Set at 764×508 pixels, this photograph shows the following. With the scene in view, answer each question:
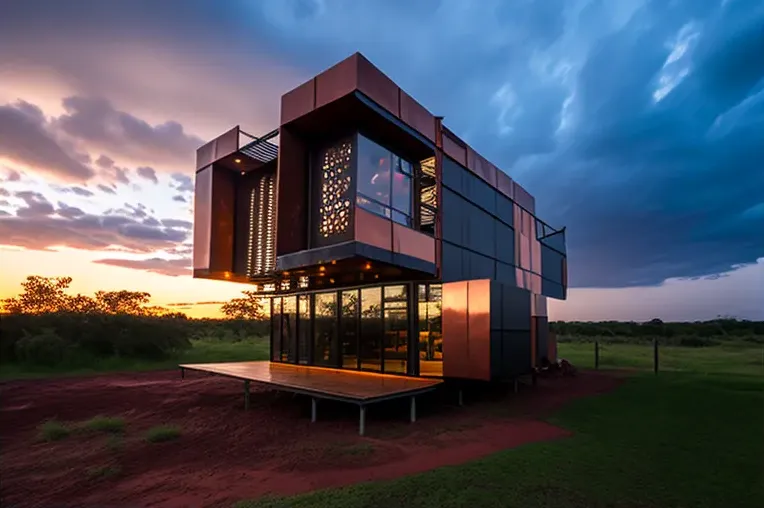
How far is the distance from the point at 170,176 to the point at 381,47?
29.8 feet

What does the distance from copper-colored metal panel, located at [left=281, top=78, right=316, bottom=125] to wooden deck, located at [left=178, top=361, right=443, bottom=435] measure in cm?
685

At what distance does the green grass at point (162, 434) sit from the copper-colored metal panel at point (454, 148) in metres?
10.2

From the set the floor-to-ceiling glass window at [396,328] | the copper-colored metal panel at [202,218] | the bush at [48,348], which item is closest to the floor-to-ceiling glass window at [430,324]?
the floor-to-ceiling glass window at [396,328]

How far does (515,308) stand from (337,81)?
25.8 ft

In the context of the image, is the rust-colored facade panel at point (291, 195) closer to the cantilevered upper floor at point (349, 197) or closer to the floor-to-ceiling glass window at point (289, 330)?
the cantilevered upper floor at point (349, 197)

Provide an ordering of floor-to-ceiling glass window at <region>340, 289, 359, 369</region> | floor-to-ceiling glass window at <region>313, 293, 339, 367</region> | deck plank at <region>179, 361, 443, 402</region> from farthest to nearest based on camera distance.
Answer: floor-to-ceiling glass window at <region>313, 293, 339, 367</region>
floor-to-ceiling glass window at <region>340, 289, 359, 369</region>
deck plank at <region>179, 361, 443, 402</region>

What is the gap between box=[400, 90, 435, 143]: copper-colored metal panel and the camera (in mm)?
11172

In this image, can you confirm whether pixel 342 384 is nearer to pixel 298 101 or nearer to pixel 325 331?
pixel 325 331

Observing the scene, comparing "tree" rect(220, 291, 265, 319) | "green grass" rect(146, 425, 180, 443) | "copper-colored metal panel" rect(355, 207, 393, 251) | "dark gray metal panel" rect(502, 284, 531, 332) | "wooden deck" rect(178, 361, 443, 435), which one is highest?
"copper-colored metal panel" rect(355, 207, 393, 251)

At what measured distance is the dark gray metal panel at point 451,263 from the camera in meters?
12.3

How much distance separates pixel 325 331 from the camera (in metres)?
14.4

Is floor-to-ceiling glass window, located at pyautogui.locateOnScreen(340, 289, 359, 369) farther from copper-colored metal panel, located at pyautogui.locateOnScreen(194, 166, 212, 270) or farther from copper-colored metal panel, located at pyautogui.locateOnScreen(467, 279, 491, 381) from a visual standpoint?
copper-colored metal panel, located at pyautogui.locateOnScreen(194, 166, 212, 270)

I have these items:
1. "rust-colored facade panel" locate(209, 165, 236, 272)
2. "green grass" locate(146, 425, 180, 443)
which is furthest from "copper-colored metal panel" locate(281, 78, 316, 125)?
"green grass" locate(146, 425, 180, 443)

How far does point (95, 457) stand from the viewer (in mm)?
6793
